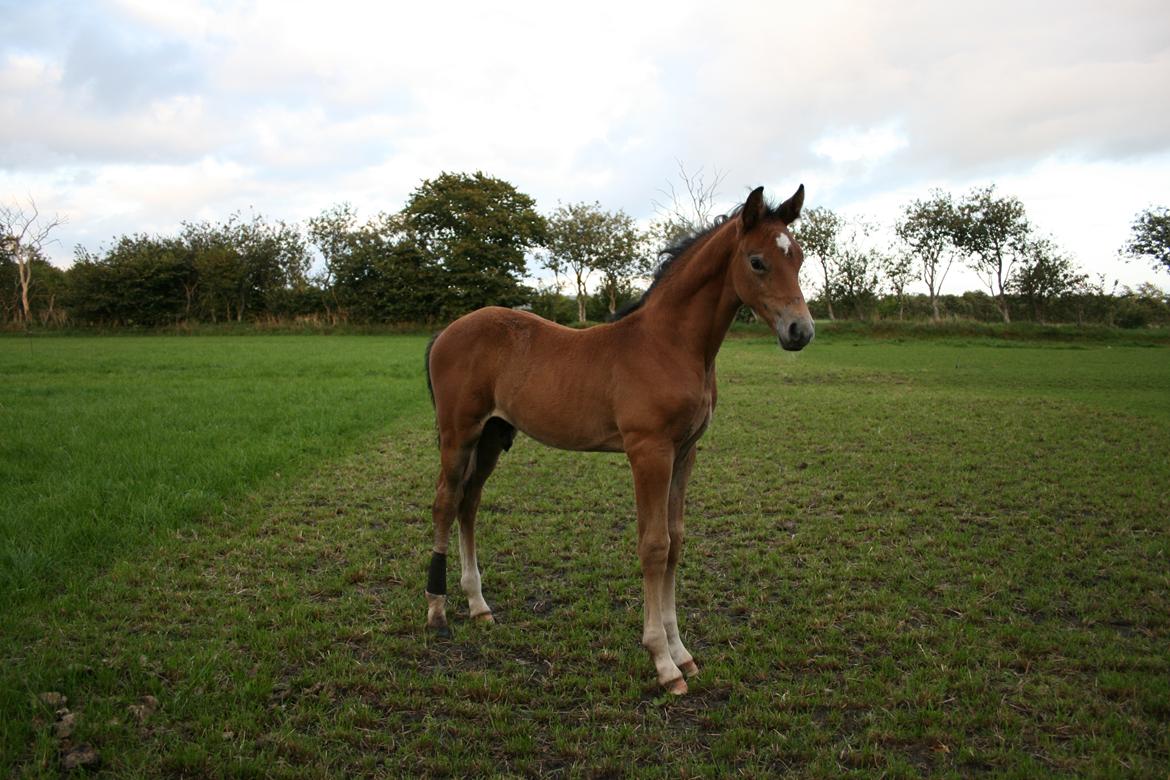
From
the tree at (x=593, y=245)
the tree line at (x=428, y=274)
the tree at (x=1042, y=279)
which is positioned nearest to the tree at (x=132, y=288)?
the tree line at (x=428, y=274)

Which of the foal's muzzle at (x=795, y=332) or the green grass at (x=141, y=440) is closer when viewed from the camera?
the foal's muzzle at (x=795, y=332)

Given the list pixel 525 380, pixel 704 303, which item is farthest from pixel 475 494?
pixel 704 303

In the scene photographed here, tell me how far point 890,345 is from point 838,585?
31489 millimetres

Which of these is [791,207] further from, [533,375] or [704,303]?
[533,375]

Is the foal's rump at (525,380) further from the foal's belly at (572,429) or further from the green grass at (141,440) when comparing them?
the green grass at (141,440)

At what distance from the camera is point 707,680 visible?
3537mm

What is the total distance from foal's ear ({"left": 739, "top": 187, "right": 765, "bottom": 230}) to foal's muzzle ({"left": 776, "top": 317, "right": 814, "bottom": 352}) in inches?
23.5

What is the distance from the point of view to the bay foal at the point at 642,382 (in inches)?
142

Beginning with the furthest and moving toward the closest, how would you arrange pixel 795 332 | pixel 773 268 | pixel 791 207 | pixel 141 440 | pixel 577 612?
pixel 141 440 < pixel 577 612 < pixel 791 207 < pixel 773 268 < pixel 795 332

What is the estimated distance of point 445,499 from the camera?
446 centimetres

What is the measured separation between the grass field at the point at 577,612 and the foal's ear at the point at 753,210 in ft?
8.09

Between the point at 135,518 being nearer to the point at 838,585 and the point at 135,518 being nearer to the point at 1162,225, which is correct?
the point at 838,585

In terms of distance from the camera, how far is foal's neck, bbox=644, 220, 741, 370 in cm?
384

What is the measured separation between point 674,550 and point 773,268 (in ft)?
5.74
